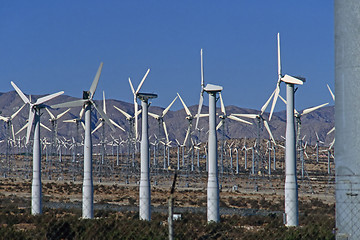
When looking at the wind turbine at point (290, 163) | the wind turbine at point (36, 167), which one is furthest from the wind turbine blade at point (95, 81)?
the wind turbine at point (290, 163)

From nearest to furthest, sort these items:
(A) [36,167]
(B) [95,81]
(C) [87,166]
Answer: (C) [87,166] < (A) [36,167] < (B) [95,81]

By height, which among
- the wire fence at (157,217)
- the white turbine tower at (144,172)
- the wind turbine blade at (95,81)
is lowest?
the wire fence at (157,217)

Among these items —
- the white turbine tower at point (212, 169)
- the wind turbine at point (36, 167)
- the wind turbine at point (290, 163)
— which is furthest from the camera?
the wind turbine at point (36, 167)

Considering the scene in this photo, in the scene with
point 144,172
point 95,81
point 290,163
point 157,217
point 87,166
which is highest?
point 95,81

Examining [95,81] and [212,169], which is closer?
[212,169]

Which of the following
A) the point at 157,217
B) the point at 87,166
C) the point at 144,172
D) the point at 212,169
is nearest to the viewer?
the point at 212,169

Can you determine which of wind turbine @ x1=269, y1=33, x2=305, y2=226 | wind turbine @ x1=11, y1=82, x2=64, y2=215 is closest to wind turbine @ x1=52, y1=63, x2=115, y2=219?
wind turbine @ x1=11, y1=82, x2=64, y2=215

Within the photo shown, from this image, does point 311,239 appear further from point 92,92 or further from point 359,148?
point 92,92

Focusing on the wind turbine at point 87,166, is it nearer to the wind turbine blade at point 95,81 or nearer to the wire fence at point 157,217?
the wind turbine blade at point 95,81

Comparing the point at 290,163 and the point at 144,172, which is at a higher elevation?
the point at 290,163

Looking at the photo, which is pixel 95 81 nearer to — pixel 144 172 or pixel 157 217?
pixel 144 172

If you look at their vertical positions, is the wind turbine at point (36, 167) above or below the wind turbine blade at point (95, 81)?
below


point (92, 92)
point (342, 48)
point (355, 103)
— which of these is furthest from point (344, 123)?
point (92, 92)

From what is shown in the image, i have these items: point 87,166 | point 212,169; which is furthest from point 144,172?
point 212,169
